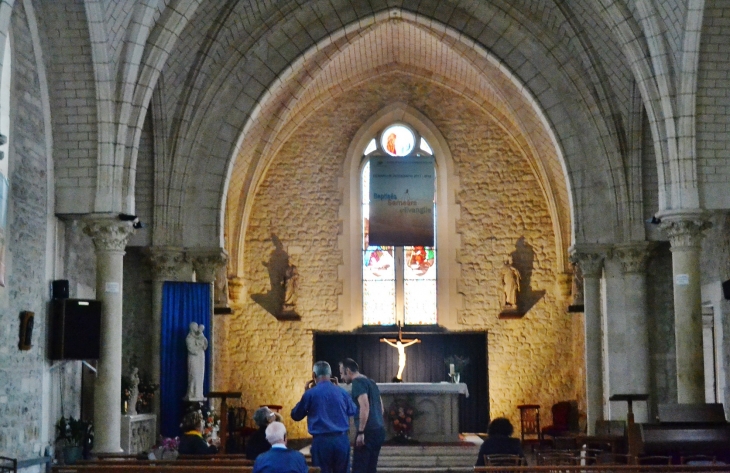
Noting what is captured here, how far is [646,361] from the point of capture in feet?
57.2

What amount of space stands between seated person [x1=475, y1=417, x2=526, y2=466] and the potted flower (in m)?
6.70

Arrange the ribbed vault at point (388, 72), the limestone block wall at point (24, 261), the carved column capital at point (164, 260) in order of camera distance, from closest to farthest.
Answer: the limestone block wall at point (24, 261) < the carved column capital at point (164, 260) < the ribbed vault at point (388, 72)

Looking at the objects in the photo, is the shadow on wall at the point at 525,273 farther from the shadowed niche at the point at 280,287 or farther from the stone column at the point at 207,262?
the stone column at the point at 207,262

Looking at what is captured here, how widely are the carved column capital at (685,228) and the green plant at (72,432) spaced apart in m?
7.66

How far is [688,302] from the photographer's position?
46.0 feet

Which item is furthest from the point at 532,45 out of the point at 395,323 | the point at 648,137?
the point at 395,323

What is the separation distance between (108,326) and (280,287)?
8.06 metres

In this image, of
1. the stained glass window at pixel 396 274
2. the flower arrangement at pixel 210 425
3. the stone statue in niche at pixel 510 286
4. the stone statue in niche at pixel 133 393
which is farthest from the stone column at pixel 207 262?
the stone statue in niche at pixel 510 286

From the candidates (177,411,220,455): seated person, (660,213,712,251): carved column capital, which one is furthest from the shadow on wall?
(177,411,220,455): seated person

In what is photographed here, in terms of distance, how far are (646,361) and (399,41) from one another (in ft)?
24.3

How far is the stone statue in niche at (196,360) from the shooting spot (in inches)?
668

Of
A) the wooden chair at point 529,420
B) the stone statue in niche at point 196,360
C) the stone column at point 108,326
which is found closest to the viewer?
the stone column at point 108,326

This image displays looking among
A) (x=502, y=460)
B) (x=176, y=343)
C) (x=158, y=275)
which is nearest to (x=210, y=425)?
(x=176, y=343)

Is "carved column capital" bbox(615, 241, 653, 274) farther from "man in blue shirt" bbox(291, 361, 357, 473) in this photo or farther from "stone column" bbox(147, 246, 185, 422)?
"man in blue shirt" bbox(291, 361, 357, 473)
